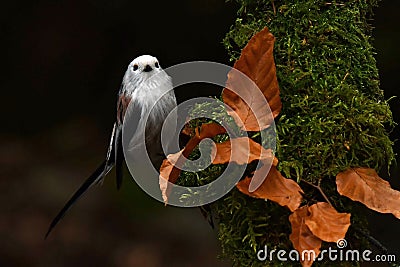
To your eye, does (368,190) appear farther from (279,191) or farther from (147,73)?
(147,73)

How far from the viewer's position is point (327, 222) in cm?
78

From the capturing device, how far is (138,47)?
2.79 meters

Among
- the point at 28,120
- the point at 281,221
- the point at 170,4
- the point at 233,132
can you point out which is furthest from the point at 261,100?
the point at 28,120

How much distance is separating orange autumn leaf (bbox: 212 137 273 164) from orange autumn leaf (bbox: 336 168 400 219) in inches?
4.4

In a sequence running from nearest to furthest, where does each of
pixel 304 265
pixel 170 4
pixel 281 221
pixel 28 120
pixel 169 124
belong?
1. pixel 304 265
2. pixel 281 221
3. pixel 169 124
4. pixel 170 4
5. pixel 28 120

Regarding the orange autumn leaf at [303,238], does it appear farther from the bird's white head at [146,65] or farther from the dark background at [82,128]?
the dark background at [82,128]

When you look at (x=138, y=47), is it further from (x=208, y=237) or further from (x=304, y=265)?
(x=304, y=265)

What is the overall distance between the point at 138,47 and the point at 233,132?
2.02m

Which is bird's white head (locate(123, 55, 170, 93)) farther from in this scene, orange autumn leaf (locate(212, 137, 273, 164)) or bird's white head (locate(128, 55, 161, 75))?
orange autumn leaf (locate(212, 137, 273, 164))

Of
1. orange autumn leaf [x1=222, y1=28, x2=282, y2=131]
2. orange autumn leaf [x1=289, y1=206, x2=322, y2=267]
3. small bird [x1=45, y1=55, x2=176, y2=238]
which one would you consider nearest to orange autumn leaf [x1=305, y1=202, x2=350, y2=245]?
orange autumn leaf [x1=289, y1=206, x2=322, y2=267]

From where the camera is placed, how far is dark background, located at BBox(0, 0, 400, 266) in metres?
2.72

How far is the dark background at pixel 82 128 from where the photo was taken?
2723 mm

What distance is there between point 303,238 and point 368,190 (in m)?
0.11

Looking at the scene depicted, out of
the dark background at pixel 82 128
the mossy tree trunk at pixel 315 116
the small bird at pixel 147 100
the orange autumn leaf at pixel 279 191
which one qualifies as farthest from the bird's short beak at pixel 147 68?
the dark background at pixel 82 128
